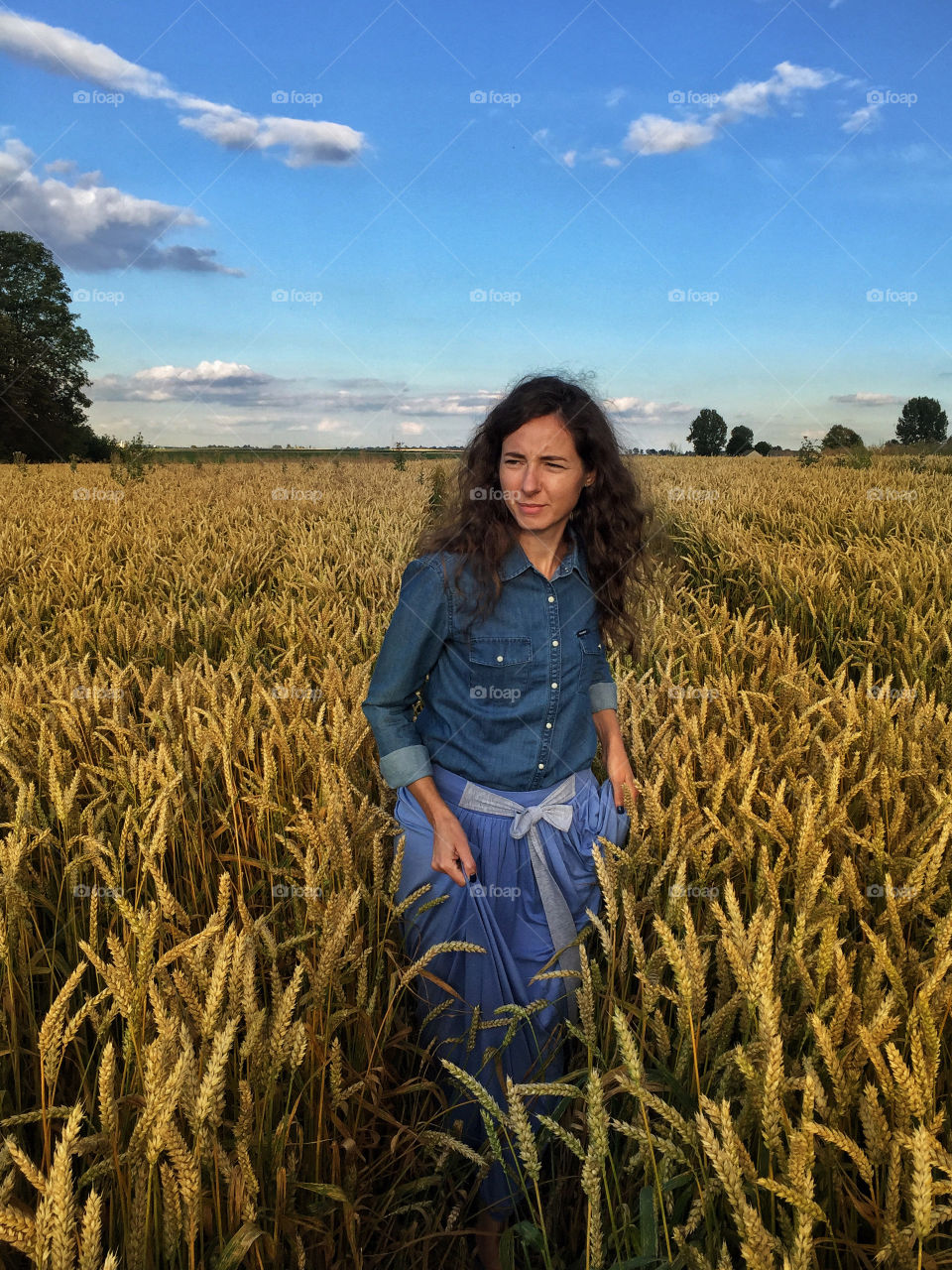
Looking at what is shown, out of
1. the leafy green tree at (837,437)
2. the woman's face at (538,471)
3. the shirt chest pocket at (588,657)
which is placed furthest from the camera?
the leafy green tree at (837,437)

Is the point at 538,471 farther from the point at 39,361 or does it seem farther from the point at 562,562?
the point at 39,361

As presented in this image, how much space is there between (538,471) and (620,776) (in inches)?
27.3

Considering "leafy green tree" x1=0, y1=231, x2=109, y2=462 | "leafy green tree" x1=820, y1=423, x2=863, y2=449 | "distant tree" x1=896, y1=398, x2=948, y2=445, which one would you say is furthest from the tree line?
"distant tree" x1=896, y1=398, x2=948, y2=445

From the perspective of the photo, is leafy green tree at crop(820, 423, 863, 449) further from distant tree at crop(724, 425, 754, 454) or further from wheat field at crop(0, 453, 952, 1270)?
distant tree at crop(724, 425, 754, 454)

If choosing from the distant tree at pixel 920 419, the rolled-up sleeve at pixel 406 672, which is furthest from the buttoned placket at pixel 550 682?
the distant tree at pixel 920 419

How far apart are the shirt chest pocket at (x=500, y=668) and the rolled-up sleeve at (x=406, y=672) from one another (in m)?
0.09

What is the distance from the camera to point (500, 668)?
177 centimetres

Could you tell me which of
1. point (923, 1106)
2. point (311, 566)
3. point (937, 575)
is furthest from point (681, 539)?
point (923, 1106)

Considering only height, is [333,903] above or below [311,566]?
below

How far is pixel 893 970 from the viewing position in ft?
3.34

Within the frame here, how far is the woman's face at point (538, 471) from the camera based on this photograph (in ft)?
5.68

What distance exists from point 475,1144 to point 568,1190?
227 mm

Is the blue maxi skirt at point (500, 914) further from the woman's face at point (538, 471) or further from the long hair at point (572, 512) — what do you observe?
the woman's face at point (538, 471)

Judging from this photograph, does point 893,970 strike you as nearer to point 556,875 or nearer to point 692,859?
point 692,859
